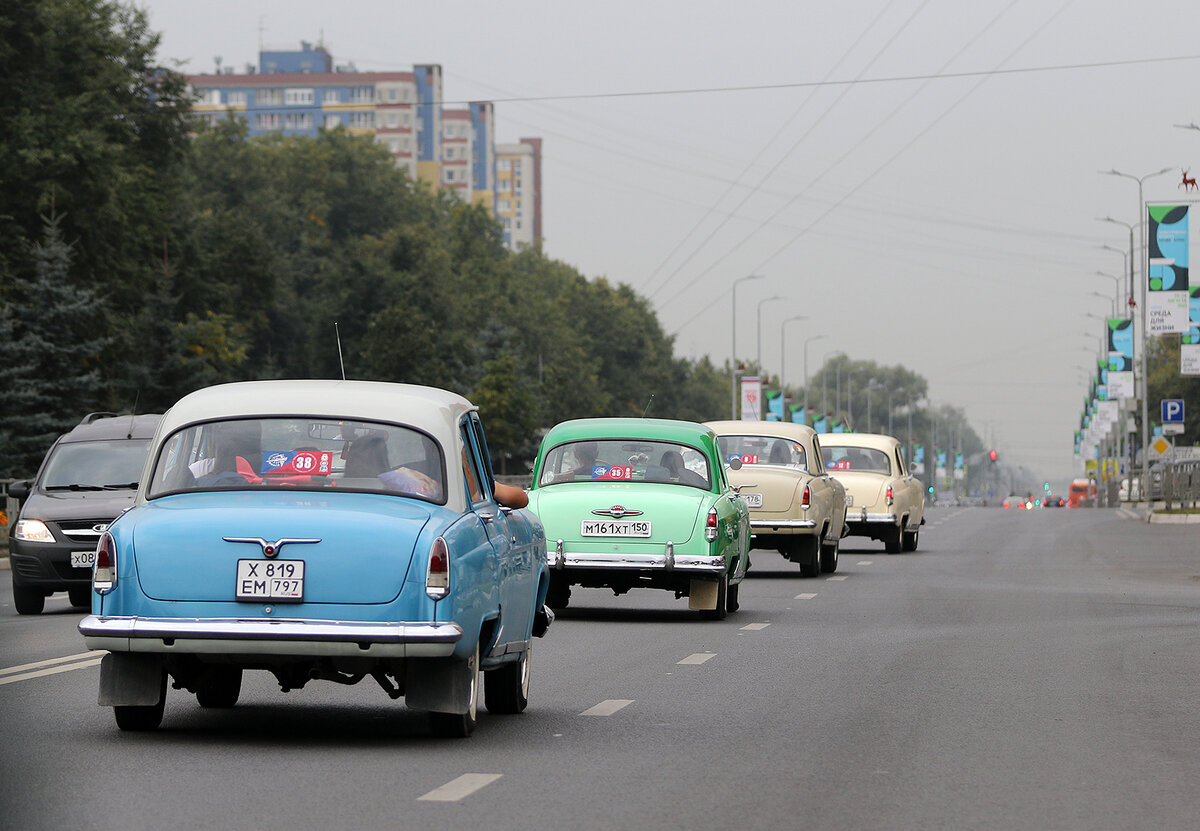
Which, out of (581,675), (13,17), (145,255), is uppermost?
(13,17)

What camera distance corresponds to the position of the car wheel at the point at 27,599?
1941 cm

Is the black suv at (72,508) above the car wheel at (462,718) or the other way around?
above

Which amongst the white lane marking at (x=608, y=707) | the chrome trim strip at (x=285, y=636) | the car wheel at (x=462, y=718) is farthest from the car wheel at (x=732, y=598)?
the chrome trim strip at (x=285, y=636)

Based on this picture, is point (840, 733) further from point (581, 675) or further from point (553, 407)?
point (553, 407)

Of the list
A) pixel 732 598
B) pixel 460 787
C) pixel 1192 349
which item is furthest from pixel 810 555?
pixel 1192 349

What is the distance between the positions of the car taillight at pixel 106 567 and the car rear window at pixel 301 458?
1.70 ft

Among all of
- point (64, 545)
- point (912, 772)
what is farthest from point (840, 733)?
point (64, 545)

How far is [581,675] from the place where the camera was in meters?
13.5

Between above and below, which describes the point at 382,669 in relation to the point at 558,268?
below

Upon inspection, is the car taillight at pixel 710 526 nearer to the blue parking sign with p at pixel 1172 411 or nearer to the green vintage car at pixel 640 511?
the green vintage car at pixel 640 511

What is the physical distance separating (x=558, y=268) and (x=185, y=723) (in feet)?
495

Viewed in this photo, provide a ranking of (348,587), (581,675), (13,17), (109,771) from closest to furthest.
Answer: (109,771) → (348,587) → (581,675) → (13,17)

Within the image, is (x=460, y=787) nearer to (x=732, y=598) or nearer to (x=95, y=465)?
(x=732, y=598)

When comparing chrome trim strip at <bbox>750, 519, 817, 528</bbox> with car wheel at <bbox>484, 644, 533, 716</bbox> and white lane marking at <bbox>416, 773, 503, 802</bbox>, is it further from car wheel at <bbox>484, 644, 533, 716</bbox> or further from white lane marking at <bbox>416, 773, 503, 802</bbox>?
white lane marking at <bbox>416, 773, 503, 802</bbox>
